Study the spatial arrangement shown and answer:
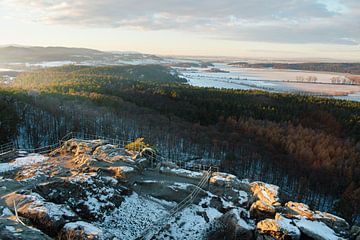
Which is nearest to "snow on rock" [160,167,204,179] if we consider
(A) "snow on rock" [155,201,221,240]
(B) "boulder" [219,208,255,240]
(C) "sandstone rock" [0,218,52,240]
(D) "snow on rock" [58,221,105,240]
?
(A) "snow on rock" [155,201,221,240]

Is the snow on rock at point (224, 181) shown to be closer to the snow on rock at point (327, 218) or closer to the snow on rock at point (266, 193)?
the snow on rock at point (266, 193)

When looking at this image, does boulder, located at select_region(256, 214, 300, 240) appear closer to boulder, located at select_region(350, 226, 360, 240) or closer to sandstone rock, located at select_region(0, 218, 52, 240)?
boulder, located at select_region(350, 226, 360, 240)

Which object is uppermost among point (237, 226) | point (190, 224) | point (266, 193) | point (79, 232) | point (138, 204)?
point (79, 232)

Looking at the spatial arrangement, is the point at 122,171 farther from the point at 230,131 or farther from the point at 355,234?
the point at 230,131

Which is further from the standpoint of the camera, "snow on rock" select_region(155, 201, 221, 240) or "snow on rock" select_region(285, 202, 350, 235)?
"snow on rock" select_region(155, 201, 221, 240)

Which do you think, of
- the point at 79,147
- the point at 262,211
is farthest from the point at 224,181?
the point at 79,147

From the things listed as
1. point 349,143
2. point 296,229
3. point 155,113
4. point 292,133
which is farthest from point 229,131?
point 296,229

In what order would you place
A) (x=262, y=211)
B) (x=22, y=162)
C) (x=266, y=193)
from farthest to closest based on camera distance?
(x=22, y=162)
(x=266, y=193)
(x=262, y=211)
